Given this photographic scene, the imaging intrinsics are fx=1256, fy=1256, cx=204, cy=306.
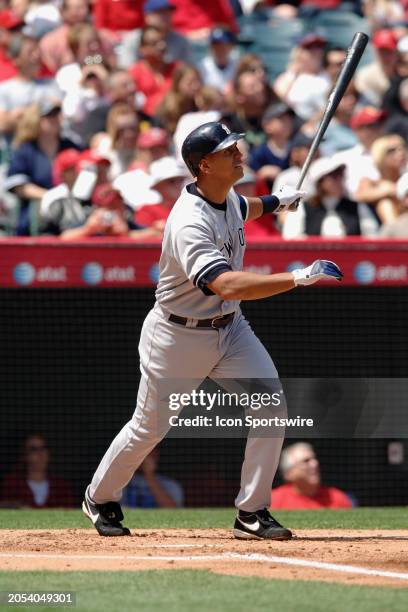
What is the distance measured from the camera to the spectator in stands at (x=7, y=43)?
10891 millimetres

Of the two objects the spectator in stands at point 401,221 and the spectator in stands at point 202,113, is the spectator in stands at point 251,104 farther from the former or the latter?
the spectator in stands at point 401,221

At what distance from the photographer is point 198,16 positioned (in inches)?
463

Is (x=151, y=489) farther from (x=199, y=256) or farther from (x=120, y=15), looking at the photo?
(x=120, y=15)

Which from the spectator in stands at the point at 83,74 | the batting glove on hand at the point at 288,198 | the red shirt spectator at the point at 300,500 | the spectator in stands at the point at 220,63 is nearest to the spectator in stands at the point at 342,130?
the spectator in stands at the point at 220,63

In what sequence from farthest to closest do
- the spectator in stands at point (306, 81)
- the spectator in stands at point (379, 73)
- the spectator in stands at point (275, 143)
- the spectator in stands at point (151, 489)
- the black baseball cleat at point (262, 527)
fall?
the spectator in stands at point (379, 73) < the spectator in stands at point (306, 81) < the spectator in stands at point (275, 143) < the spectator in stands at point (151, 489) < the black baseball cleat at point (262, 527)

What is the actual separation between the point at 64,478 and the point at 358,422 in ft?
6.55

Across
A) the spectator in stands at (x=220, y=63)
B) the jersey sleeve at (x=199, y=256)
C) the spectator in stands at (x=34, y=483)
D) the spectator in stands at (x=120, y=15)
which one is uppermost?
the spectator in stands at (x=120, y=15)

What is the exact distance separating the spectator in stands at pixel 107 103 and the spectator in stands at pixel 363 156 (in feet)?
5.96

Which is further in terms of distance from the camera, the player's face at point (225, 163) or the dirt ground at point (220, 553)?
the player's face at point (225, 163)

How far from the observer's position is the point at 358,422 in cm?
A: 830

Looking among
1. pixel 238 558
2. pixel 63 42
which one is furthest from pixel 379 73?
pixel 238 558

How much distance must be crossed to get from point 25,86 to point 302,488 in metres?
4.43

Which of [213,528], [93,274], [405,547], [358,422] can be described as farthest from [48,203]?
[405,547]

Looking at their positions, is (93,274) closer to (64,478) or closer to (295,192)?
(64,478)
